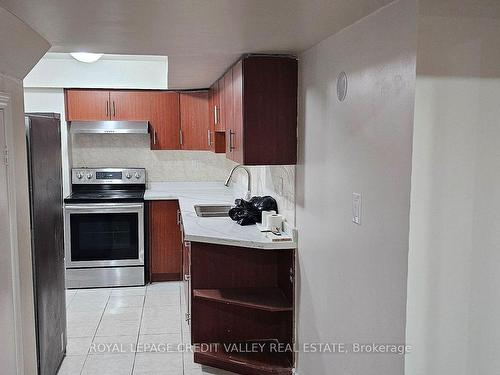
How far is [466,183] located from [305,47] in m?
1.31

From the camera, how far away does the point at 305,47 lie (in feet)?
8.79

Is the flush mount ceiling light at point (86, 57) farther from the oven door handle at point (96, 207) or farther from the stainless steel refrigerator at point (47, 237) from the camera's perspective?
the stainless steel refrigerator at point (47, 237)

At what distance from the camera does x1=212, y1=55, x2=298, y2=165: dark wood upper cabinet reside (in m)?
2.90

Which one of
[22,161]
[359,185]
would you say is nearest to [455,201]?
[359,185]

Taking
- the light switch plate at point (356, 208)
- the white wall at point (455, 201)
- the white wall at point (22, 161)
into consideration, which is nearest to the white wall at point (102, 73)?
the white wall at point (22, 161)

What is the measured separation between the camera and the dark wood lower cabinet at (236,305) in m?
3.30

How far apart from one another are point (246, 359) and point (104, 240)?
7.99 feet

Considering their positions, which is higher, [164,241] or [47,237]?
[47,237]

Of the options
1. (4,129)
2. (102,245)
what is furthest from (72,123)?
(4,129)

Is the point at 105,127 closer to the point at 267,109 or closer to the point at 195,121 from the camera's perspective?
the point at 195,121

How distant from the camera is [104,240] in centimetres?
513

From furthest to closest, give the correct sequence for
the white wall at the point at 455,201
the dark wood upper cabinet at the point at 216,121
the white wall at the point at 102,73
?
A: the white wall at the point at 102,73, the dark wood upper cabinet at the point at 216,121, the white wall at the point at 455,201

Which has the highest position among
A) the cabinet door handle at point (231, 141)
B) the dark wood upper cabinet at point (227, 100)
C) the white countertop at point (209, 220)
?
the dark wood upper cabinet at point (227, 100)

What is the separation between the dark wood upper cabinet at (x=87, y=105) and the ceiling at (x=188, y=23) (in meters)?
2.40
